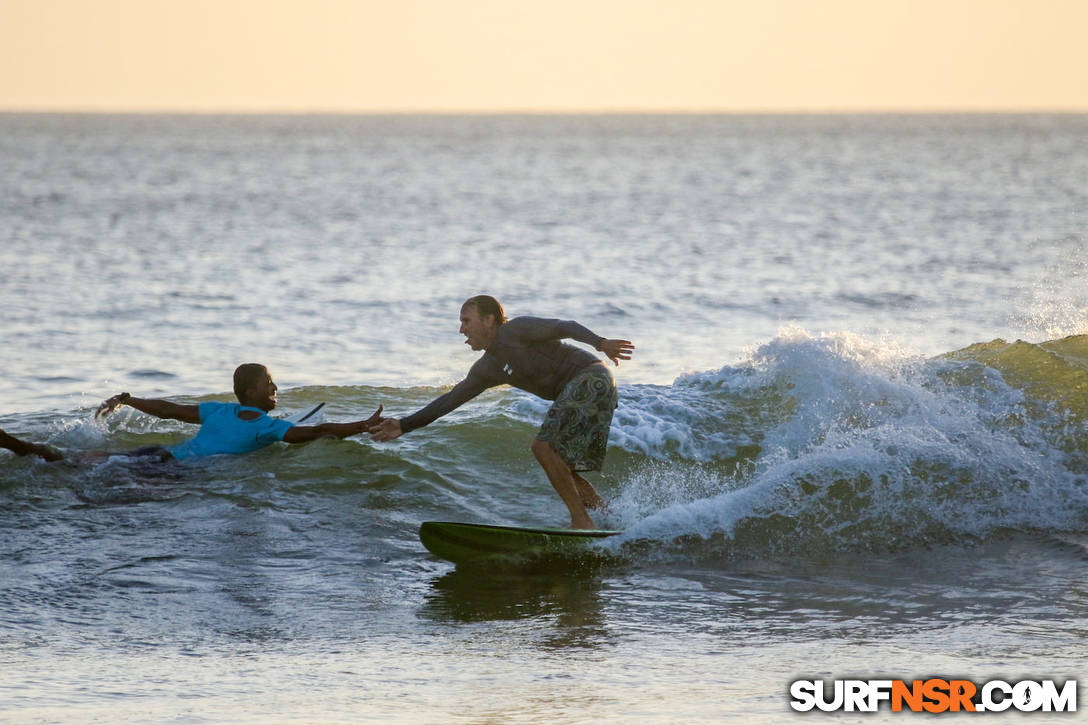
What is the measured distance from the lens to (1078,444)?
11.5 meters

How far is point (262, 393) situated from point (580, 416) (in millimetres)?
2545

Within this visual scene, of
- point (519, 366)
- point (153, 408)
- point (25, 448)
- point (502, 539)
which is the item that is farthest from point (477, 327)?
point (25, 448)

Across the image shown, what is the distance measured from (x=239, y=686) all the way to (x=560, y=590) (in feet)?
8.38

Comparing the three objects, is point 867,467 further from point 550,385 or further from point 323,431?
point 323,431

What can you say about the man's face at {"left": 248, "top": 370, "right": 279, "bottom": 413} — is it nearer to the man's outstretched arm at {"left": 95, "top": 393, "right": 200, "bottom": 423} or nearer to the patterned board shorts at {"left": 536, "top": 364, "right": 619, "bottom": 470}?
the man's outstretched arm at {"left": 95, "top": 393, "right": 200, "bottom": 423}

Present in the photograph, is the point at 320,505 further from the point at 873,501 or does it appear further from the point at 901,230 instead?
the point at 901,230

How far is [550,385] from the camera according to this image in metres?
9.35

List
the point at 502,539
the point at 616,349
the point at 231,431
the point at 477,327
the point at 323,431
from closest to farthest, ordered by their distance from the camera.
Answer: the point at 616,349, the point at 502,539, the point at 477,327, the point at 323,431, the point at 231,431

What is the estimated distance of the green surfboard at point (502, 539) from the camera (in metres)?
8.78

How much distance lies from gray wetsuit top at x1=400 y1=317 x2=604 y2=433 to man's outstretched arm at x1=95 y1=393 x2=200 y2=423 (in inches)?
76.0

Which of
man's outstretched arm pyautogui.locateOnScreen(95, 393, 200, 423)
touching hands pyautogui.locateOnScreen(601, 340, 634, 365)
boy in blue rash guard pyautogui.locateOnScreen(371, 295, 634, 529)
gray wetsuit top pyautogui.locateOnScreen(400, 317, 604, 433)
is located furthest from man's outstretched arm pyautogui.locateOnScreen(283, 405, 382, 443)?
touching hands pyautogui.locateOnScreen(601, 340, 634, 365)

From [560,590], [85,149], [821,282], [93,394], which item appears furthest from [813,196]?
[85,149]

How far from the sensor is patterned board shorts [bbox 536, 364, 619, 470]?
912cm

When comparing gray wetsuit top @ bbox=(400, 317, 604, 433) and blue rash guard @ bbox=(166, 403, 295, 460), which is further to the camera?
blue rash guard @ bbox=(166, 403, 295, 460)
